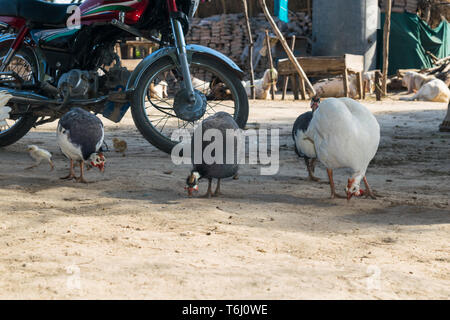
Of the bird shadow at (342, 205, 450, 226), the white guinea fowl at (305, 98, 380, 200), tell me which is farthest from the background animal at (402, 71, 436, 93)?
the bird shadow at (342, 205, 450, 226)

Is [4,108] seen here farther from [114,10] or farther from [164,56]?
[164,56]

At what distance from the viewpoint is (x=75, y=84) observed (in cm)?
509

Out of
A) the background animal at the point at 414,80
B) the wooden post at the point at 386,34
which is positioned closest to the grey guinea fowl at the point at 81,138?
the wooden post at the point at 386,34

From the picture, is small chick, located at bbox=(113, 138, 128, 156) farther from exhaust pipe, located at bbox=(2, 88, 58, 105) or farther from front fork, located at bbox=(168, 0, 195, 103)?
front fork, located at bbox=(168, 0, 195, 103)

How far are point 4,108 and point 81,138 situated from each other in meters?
1.08

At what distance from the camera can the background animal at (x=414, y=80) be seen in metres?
15.6

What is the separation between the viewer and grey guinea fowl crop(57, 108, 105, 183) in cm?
411

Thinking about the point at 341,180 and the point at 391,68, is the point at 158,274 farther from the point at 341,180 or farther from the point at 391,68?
the point at 391,68

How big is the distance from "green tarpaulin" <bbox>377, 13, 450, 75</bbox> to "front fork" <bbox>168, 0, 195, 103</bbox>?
1395cm

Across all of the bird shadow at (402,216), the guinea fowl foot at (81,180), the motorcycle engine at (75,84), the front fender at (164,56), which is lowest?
the bird shadow at (402,216)

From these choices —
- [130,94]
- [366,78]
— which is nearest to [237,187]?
[130,94]

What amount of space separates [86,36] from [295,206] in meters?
2.83

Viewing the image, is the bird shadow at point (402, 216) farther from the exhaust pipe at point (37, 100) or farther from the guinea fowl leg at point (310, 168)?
the exhaust pipe at point (37, 100)

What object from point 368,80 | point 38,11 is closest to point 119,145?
point 38,11
